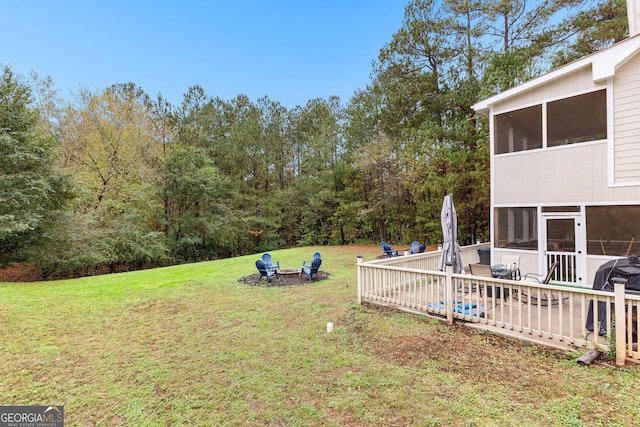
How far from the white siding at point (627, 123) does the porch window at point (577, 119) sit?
0.77 feet

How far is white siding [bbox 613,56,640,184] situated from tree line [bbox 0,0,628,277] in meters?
6.28

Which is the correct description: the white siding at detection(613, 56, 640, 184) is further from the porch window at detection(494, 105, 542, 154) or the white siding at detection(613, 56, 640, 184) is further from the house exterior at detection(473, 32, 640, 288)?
the porch window at detection(494, 105, 542, 154)

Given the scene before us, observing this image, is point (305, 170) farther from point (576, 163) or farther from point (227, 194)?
point (576, 163)

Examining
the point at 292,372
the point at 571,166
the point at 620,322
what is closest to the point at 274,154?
the point at 571,166

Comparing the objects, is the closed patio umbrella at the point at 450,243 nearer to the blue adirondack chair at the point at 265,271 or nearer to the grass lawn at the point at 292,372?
the grass lawn at the point at 292,372

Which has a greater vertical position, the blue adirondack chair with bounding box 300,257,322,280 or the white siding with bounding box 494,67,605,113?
the white siding with bounding box 494,67,605,113

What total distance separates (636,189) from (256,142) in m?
20.8

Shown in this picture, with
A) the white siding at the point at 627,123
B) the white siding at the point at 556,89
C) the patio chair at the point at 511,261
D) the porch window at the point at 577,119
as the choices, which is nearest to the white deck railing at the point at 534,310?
the patio chair at the point at 511,261

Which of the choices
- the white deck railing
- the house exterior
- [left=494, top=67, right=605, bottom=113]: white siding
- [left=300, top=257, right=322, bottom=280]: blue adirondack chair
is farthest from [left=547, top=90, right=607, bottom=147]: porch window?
[left=300, top=257, right=322, bottom=280]: blue adirondack chair

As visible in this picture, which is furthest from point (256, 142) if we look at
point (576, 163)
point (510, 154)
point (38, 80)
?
point (576, 163)

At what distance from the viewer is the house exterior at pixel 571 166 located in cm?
657

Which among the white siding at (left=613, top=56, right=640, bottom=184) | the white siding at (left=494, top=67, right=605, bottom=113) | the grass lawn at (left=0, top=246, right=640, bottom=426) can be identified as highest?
the white siding at (left=494, top=67, right=605, bottom=113)

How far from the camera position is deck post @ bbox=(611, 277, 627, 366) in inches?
140

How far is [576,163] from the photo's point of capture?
7215 millimetres
